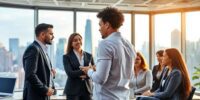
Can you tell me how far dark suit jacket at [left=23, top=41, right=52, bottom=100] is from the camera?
275 centimetres

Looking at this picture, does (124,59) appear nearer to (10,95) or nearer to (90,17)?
(10,95)

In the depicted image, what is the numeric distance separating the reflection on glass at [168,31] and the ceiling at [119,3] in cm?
38

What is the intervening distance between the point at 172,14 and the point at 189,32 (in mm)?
630

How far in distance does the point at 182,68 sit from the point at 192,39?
4349 millimetres

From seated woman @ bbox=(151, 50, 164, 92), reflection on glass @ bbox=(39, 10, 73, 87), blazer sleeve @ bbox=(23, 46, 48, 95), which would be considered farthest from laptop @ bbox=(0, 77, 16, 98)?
reflection on glass @ bbox=(39, 10, 73, 87)

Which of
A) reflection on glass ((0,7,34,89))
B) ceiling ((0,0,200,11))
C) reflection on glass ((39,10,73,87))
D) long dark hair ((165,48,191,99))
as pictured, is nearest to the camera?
long dark hair ((165,48,191,99))

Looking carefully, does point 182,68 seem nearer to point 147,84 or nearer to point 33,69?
point 147,84

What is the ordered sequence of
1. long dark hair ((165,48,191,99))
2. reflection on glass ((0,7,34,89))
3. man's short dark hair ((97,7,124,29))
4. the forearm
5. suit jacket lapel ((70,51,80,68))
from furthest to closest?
reflection on glass ((0,7,34,89)) < suit jacket lapel ((70,51,80,68)) < long dark hair ((165,48,191,99)) < man's short dark hair ((97,7,124,29)) < the forearm

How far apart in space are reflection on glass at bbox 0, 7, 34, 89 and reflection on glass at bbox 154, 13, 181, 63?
3.24 m

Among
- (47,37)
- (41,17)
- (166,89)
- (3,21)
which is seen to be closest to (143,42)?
(41,17)

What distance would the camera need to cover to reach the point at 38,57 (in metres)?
2.80

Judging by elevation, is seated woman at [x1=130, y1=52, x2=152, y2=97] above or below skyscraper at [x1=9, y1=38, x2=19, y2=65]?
below

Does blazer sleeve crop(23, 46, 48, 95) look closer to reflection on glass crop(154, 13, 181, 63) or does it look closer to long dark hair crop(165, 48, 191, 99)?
long dark hair crop(165, 48, 191, 99)

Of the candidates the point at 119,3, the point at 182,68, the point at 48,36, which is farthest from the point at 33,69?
the point at 119,3
